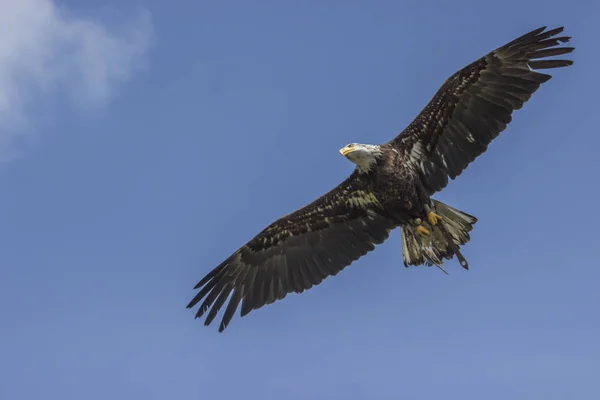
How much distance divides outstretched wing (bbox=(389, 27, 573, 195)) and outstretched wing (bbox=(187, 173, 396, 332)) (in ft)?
5.25

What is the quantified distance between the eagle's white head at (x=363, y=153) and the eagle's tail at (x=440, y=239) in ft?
5.16

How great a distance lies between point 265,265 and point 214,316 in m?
1.62

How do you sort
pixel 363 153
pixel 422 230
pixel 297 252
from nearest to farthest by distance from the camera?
pixel 363 153 → pixel 422 230 → pixel 297 252

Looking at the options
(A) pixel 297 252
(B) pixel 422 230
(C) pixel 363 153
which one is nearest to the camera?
(C) pixel 363 153

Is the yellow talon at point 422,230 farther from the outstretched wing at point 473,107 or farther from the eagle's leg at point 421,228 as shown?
the outstretched wing at point 473,107

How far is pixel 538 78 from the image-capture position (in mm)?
18672

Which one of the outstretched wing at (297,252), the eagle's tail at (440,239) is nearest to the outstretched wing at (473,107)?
the eagle's tail at (440,239)

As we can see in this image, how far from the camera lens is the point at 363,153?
62.8ft

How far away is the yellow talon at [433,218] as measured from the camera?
64.4 feet

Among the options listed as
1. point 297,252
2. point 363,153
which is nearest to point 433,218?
point 363,153

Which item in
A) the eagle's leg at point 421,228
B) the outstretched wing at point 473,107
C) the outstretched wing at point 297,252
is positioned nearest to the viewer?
the outstretched wing at point 473,107

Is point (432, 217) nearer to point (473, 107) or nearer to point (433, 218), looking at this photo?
point (433, 218)

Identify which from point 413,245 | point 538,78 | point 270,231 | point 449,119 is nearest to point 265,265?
point 270,231

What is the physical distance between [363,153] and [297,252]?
3321 mm
